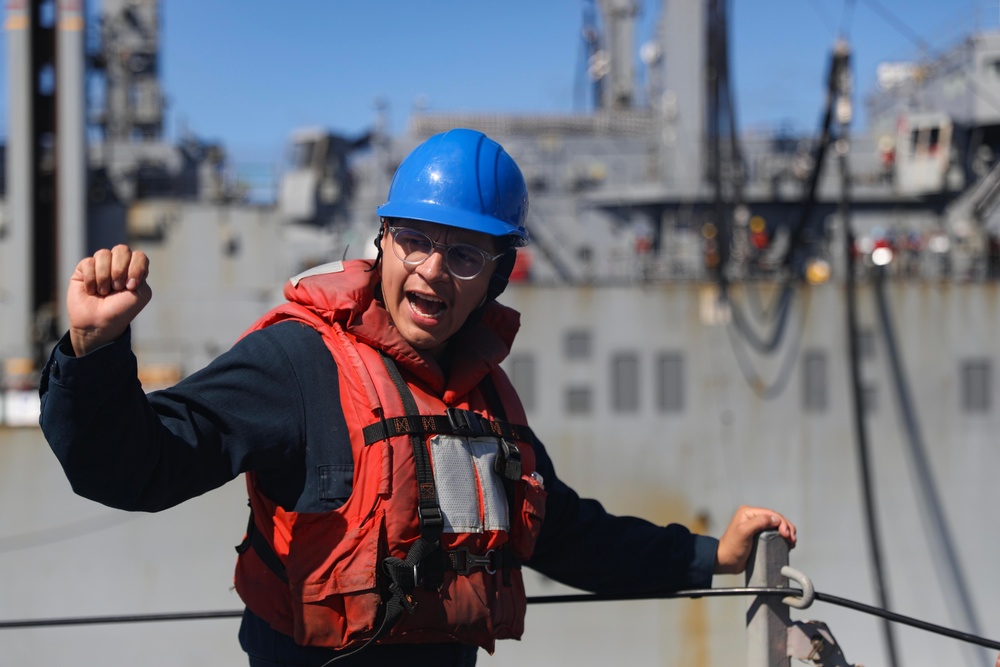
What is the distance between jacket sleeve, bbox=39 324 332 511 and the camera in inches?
58.4

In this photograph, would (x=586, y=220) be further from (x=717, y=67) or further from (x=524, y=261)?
(x=717, y=67)

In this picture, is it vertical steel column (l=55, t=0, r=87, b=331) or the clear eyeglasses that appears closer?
the clear eyeglasses

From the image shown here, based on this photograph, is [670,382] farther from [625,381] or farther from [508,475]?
[508,475]

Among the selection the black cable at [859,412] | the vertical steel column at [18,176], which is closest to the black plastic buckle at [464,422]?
the black cable at [859,412]

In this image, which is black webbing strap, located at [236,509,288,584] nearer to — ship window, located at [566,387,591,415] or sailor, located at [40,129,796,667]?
sailor, located at [40,129,796,667]

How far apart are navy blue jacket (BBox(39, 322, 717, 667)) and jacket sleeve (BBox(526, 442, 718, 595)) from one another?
6.2 inches

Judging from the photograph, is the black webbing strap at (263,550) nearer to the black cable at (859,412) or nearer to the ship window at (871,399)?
the black cable at (859,412)

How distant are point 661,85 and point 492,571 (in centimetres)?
1416

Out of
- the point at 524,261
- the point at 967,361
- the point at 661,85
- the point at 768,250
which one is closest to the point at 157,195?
the point at 524,261

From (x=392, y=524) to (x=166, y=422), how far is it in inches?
18.2

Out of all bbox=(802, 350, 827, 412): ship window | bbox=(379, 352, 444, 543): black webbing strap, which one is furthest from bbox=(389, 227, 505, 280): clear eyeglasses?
bbox=(802, 350, 827, 412): ship window

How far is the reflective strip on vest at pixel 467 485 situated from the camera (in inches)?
71.9

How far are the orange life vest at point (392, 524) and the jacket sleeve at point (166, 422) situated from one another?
0.12m

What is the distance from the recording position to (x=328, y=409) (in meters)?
1.81
